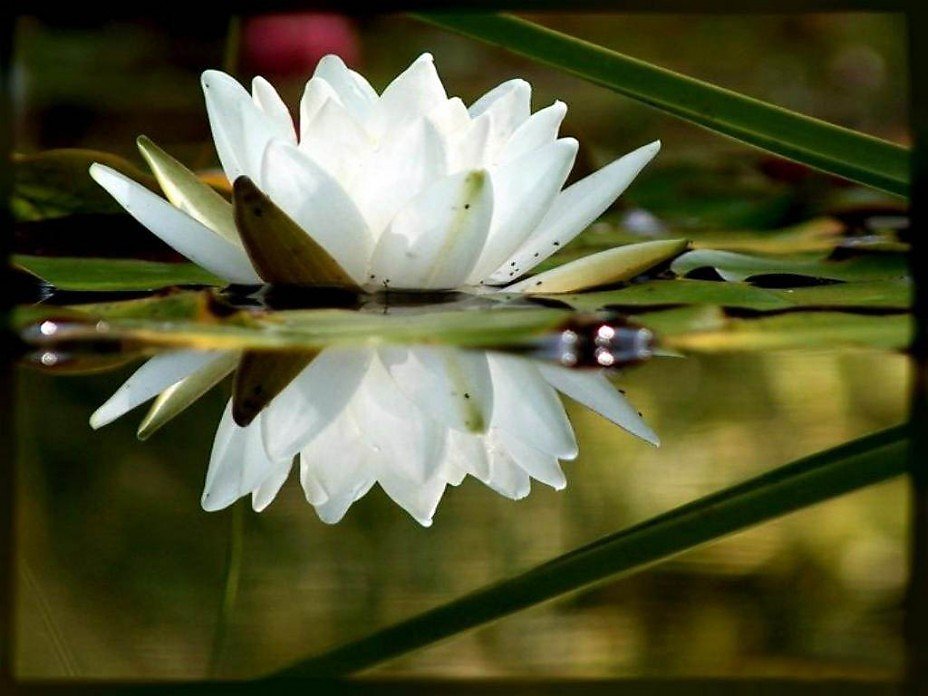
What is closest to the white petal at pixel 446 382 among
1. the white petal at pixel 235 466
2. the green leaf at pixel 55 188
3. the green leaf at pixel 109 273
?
the white petal at pixel 235 466

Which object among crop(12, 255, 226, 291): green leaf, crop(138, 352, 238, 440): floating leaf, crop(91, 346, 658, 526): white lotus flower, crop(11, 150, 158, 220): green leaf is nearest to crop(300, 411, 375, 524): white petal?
crop(91, 346, 658, 526): white lotus flower

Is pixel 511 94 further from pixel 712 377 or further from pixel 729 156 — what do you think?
pixel 729 156

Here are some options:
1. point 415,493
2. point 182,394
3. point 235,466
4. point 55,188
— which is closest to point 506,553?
point 415,493

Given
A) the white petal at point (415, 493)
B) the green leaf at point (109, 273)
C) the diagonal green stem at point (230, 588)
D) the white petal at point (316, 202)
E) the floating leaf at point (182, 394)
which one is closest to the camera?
the diagonal green stem at point (230, 588)

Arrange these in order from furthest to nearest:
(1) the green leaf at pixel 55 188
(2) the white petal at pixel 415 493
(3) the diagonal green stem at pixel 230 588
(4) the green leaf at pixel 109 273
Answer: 1. (1) the green leaf at pixel 55 188
2. (4) the green leaf at pixel 109 273
3. (2) the white petal at pixel 415 493
4. (3) the diagonal green stem at pixel 230 588

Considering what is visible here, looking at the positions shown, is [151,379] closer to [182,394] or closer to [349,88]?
[182,394]

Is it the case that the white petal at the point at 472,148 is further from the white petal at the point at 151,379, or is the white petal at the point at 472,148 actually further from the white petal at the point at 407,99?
the white petal at the point at 151,379

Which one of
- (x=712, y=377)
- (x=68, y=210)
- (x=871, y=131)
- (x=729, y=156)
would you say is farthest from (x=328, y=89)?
(x=871, y=131)

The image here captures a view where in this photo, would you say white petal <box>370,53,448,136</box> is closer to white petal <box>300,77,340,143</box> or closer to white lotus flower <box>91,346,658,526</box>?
white petal <box>300,77,340,143</box>
